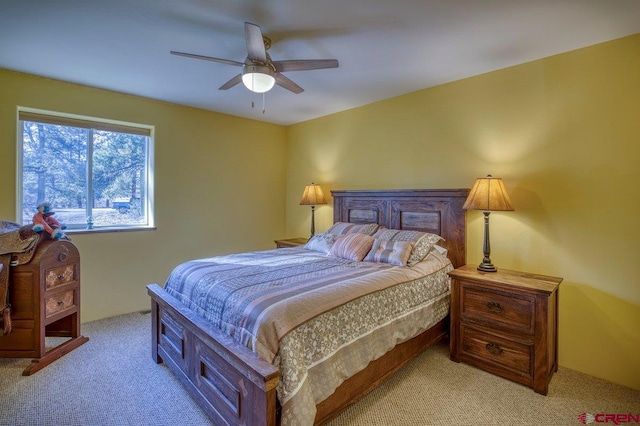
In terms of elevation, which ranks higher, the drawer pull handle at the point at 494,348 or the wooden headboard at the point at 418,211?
the wooden headboard at the point at 418,211

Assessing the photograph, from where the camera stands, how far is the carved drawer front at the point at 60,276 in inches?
100

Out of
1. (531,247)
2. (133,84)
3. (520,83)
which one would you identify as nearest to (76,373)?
(133,84)

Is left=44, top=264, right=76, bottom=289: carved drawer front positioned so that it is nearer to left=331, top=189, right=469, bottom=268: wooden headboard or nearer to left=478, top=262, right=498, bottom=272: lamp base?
left=331, top=189, right=469, bottom=268: wooden headboard

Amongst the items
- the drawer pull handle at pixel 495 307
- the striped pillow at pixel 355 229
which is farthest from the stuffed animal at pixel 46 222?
the drawer pull handle at pixel 495 307

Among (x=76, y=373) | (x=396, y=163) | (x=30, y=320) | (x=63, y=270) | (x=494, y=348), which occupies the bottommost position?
(x=76, y=373)

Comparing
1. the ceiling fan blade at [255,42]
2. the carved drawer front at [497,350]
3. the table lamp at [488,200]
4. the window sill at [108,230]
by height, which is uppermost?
the ceiling fan blade at [255,42]

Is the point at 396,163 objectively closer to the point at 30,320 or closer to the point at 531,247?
the point at 531,247

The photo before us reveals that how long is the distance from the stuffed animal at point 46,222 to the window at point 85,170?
27.8 inches

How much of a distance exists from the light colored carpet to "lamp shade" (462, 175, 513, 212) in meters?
1.32

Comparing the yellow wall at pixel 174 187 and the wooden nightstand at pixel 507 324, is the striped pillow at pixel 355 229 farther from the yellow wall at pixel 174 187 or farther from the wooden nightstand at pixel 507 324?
the yellow wall at pixel 174 187

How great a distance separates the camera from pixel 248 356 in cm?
151

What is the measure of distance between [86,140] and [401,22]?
11.4 ft

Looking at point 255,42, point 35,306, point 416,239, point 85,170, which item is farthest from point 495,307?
point 85,170

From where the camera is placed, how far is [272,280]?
2125mm
